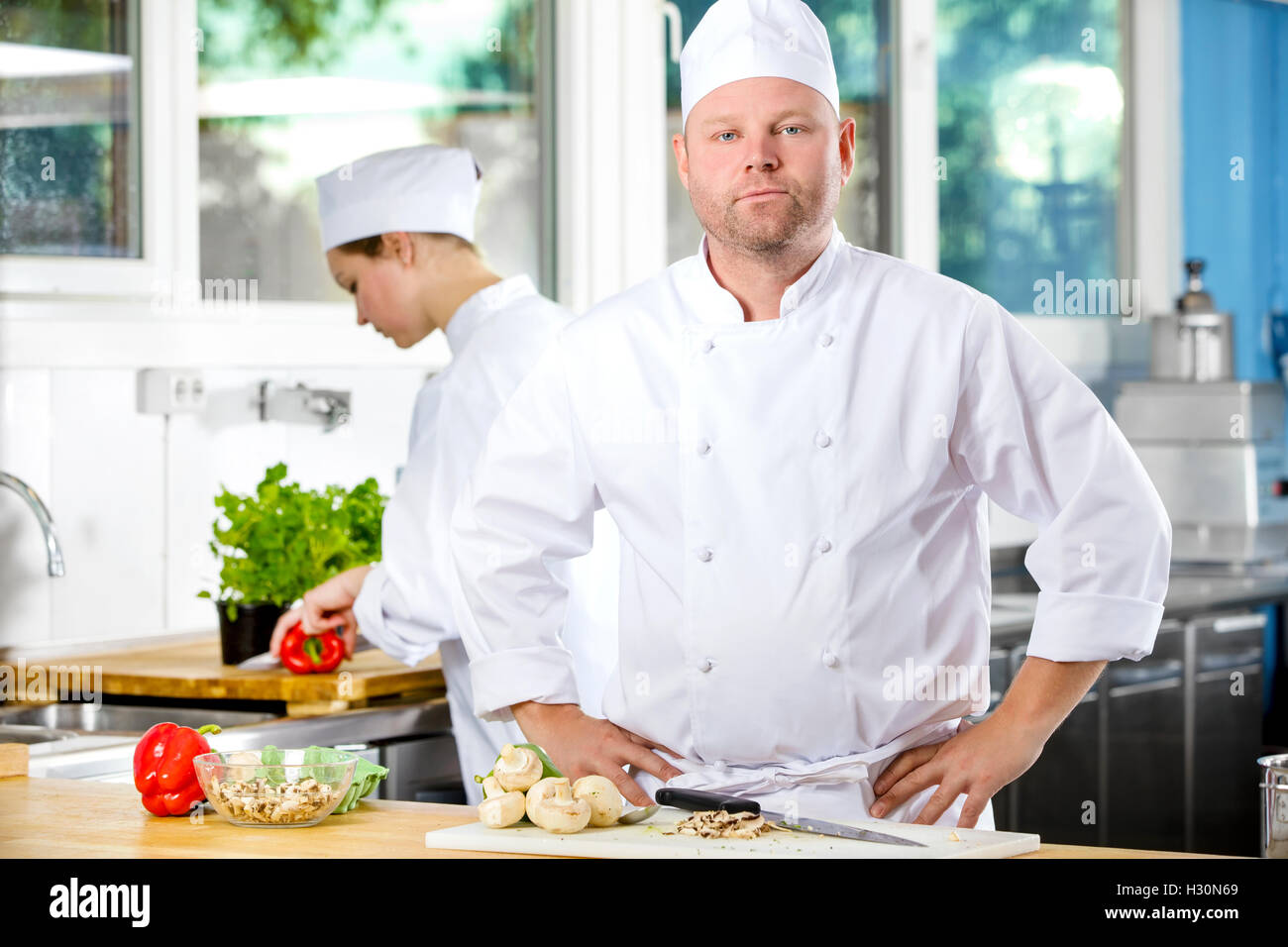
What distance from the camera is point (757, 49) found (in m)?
1.81

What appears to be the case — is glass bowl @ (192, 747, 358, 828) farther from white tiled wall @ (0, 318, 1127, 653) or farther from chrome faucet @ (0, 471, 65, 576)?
white tiled wall @ (0, 318, 1127, 653)

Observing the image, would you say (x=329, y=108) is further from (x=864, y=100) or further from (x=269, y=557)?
(x=864, y=100)

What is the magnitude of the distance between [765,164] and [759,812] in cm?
62

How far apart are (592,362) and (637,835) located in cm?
55

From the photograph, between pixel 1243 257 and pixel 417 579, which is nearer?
pixel 417 579

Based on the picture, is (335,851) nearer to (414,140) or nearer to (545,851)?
(545,851)

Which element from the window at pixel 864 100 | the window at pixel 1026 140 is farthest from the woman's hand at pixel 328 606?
the window at pixel 1026 140

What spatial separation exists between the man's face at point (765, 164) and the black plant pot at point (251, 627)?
1.21 meters

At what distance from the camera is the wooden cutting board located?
256 cm

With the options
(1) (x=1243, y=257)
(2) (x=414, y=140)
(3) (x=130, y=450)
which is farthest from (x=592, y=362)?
(1) (x=1243, y=257)

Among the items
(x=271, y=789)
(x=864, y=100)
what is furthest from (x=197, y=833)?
(x=864, y=100)

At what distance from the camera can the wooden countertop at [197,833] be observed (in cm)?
146

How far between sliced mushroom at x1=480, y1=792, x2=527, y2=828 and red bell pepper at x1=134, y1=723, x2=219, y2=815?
284 mm

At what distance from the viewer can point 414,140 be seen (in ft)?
11.6
